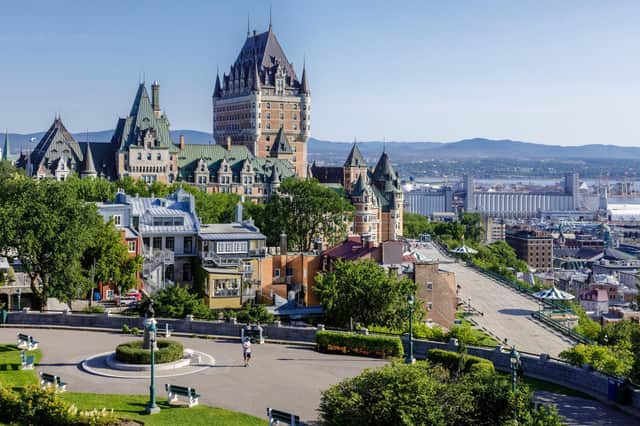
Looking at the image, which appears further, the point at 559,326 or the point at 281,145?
the point at 281,145

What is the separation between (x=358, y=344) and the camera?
Result: 127 feet

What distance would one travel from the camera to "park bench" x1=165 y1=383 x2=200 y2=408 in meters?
30.5

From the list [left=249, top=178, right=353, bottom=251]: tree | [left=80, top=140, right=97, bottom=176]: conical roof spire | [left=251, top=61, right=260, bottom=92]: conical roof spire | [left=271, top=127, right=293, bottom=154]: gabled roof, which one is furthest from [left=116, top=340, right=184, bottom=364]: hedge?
[left=251, top=61, right=260, bottom=92]: conical roof spire

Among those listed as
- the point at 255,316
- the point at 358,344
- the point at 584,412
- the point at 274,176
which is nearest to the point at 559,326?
the point at 255,316

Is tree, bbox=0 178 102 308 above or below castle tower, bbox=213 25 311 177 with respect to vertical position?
below

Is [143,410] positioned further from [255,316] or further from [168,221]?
[168,221]

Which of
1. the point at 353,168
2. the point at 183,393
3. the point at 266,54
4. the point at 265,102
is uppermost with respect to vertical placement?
the point at 266,54

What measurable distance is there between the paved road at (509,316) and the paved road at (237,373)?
93.9ft

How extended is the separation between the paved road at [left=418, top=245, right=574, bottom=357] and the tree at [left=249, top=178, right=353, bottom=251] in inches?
568

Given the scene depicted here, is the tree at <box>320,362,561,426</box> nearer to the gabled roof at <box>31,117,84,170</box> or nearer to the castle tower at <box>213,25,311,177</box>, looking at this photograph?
the gabled roof at <box>31,117,84,170</box>

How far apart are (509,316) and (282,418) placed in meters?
53.1

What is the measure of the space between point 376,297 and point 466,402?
920 inches

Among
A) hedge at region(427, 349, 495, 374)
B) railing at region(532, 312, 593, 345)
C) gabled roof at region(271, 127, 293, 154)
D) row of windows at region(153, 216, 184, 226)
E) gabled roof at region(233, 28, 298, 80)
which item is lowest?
railing at region(532, 312, 593, 345)

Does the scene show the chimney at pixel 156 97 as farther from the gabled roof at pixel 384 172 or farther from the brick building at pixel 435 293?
the brick building at pixel 435 293
